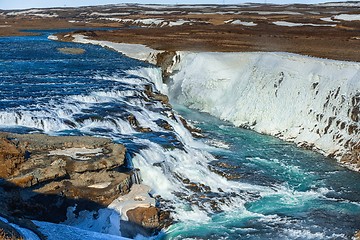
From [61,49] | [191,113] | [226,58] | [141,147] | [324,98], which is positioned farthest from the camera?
[61,49]

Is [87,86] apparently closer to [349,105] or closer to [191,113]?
[191,113]

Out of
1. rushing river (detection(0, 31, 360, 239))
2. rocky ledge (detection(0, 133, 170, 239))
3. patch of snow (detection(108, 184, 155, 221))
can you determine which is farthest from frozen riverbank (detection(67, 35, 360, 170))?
rocky ledge (detection(0, 133, 170, 239))

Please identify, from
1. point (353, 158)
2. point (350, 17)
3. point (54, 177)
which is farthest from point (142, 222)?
point (350, 17)

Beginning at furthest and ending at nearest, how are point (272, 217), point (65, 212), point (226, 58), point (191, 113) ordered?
point (226, 58), point (191, 113), point (272, 217), point (65, 212)

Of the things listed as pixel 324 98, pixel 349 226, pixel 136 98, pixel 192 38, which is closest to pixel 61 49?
pixel 192 38

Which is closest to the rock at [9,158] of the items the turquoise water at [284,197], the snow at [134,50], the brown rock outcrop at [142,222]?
the brown rock outcrop at [142,222]

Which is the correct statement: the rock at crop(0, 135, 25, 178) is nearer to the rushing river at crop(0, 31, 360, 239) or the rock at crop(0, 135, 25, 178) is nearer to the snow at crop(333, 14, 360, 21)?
the rushing river at crop(0, 31, 360, 239)

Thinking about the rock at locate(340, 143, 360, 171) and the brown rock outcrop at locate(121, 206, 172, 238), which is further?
the rock at locate(340, 143, 360, 171)

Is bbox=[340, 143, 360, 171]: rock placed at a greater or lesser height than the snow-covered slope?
lesser
